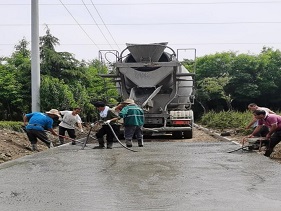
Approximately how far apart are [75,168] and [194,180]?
7.78 ft

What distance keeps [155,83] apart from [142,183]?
9583 mm

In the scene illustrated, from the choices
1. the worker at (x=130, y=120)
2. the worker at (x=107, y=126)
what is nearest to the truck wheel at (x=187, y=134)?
the worker at (x=107, y=126)

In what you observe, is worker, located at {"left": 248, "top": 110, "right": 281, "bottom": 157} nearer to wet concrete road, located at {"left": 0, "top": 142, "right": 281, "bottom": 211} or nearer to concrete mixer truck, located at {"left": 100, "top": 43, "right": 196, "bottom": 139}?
wet concrete road, located at {"left": 0, "top": 142, "right": 281, "bottom": 211}

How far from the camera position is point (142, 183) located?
20.7 feet

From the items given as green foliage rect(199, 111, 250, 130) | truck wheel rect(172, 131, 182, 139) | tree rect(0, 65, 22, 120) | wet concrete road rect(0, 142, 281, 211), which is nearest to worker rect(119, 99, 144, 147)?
wet concrete road rect(0, 142, 281, 211)

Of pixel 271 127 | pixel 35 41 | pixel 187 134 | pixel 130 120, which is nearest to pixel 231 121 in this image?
pixel 187 134

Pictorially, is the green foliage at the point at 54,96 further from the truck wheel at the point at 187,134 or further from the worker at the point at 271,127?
the worker at the point at 271,127

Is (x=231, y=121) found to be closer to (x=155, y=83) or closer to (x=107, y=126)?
(x=155, y=83)

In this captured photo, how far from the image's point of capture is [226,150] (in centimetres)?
1095

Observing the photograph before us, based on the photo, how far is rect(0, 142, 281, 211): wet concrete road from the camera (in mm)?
5129

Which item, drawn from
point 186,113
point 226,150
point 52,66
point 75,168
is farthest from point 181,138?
point 52,66

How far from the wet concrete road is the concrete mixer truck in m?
6.19

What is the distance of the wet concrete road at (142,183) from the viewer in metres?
5.13

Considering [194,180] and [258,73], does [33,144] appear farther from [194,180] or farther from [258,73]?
[258,73]
